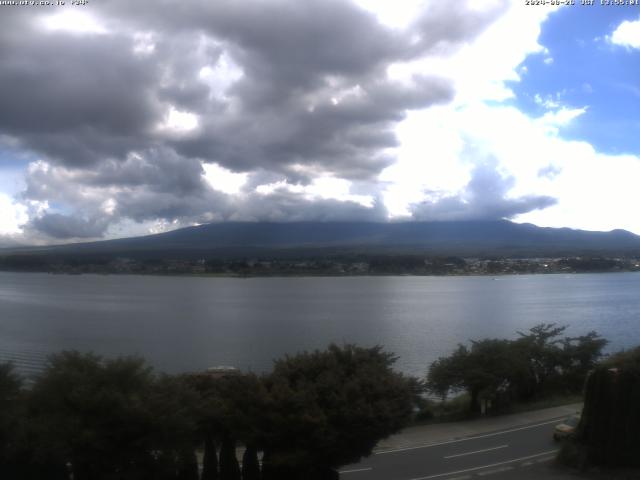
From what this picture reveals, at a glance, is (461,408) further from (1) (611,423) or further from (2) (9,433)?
(2) (9,433)

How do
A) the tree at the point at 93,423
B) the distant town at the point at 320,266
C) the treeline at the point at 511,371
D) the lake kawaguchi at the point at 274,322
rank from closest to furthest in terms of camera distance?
1. the tree at the point at 93,423
2. the treeline at the point at 511,371
3. the lake kawaguchi at the point at 274,322
4. the distant town at the point at 320,266

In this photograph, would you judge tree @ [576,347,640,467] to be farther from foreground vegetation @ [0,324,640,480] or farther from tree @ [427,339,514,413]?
tree @ [427,339,514,413]

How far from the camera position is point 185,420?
1120 cm

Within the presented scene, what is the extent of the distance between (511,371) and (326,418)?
577 inches

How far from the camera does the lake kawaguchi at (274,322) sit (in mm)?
41219

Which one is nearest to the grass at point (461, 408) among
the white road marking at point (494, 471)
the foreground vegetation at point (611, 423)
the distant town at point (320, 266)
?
the white road marking at point (494, 471)

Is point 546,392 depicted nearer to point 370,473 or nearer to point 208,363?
point 370,473

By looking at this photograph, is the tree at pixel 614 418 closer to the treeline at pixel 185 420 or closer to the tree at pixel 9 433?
the treeline at pixel 185 420

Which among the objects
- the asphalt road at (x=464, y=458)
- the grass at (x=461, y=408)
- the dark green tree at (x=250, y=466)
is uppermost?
the dark green tree at (x=250, y=466)

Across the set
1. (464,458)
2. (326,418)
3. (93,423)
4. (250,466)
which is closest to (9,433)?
(93,423)

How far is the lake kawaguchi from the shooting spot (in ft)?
135

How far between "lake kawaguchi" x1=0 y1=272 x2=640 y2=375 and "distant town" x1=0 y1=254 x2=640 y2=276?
42.5 meters

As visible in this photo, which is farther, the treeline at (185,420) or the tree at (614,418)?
the tree at (614,418)

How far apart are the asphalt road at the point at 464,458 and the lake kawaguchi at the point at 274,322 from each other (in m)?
14.9
